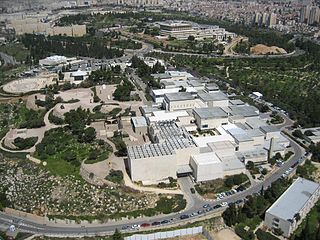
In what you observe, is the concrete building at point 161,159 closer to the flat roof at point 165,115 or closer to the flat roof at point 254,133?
the flat roof at point 165,115

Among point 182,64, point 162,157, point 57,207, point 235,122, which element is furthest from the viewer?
point 182,64

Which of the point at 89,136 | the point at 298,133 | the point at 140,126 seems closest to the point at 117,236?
the point at 89,136

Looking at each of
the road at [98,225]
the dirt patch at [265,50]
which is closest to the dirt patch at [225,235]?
the road at [98,225]

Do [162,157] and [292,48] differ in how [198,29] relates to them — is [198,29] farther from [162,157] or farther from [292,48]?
[162,157]

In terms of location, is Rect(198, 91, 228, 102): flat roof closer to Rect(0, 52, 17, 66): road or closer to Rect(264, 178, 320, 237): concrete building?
Rect(264, 178, 320, 237): concrete building

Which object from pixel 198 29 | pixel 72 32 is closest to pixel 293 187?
pixel 198 29

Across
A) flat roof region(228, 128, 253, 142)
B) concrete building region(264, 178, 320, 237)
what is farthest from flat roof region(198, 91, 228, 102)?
concrete building region(264, 178, 320, 237)
